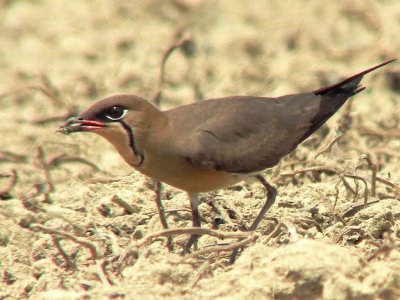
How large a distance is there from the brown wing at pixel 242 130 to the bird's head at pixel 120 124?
7.8 inches

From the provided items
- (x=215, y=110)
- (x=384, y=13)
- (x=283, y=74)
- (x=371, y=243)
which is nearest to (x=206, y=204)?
(x=215, y=110)

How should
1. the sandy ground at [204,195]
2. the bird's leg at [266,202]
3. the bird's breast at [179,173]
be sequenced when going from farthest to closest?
the bird's leg at [266,202], the bird's breast at [179,173], the sandy ground at [204,195]

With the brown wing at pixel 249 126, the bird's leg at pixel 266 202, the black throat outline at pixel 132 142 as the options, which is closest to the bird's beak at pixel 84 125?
the black throat outline at pixel 132 142

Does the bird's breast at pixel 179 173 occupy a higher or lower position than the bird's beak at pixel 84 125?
lower

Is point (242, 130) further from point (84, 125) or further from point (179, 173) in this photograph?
point (84, 125)

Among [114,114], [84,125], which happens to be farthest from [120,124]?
[84,125]

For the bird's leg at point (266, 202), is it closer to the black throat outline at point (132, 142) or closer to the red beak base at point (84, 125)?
the black throat outline at point (132, 142)

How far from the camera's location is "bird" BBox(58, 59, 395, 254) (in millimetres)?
5223

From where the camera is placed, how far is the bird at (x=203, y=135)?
5.22 m

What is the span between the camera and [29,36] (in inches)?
443

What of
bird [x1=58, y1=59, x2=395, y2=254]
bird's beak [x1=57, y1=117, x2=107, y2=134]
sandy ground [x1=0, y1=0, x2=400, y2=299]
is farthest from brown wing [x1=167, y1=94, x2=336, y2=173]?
bird's beak [x1=57, y1=117, x2=107, y2=134]

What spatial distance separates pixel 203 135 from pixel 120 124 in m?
0.45

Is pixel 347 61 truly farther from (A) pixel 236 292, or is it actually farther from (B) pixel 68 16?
(A) pixel 236 292

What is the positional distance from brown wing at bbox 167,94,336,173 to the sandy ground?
300 mm
